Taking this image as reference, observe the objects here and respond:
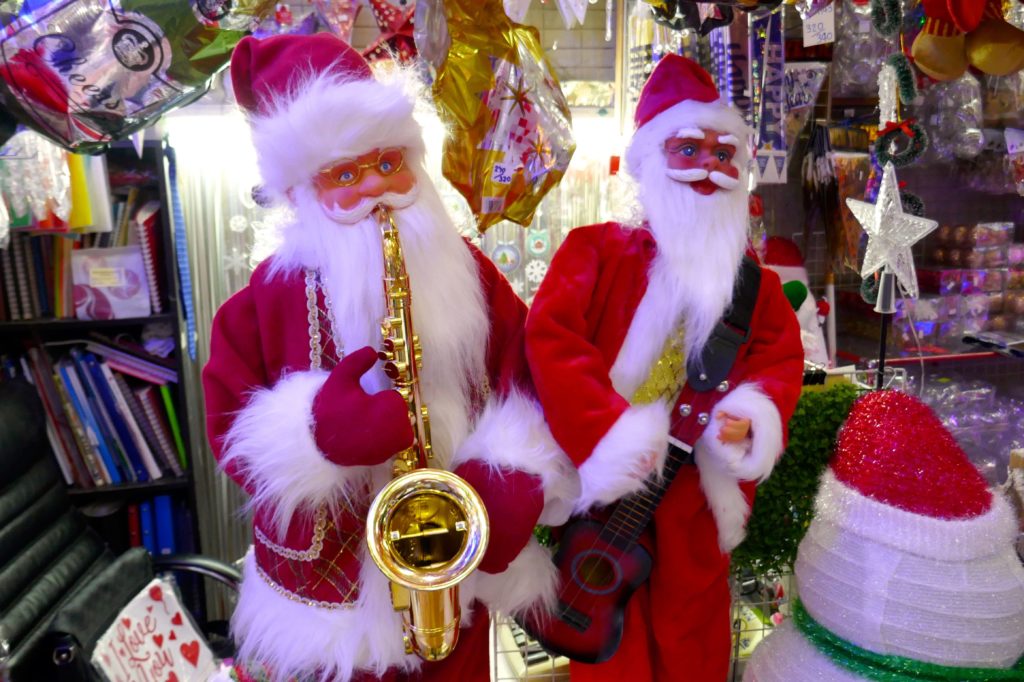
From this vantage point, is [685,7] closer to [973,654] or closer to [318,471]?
[318,471]

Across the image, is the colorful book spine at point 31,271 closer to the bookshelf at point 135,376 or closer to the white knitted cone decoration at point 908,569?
the bookshelf at point 135,376

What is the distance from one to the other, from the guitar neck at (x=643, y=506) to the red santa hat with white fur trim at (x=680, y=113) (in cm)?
Result: 52

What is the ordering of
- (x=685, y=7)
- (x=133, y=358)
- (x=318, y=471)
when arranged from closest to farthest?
(x=318, y=471)
(x=685, y=7)
(x=133, y=358)

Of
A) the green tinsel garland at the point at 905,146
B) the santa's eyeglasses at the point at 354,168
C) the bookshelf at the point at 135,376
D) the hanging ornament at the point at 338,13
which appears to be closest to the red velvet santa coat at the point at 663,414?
the santa's eyeglasses at the point at 354,168

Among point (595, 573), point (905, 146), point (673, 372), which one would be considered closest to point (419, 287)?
point (673, 372)

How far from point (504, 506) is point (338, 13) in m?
1.52

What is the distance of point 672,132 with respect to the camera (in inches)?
51.4

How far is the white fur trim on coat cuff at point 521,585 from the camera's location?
1207mm

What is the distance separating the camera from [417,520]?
104 cm

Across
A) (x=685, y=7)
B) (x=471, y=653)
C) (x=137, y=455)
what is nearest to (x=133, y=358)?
(x=137, y=455)

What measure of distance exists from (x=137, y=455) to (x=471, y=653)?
62.3 inches

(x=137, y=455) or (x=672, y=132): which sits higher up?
(x=672, y=132)

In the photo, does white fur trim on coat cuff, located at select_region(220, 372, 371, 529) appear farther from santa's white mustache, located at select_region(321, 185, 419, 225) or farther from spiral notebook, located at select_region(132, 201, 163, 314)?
spiral notebook, located at select_region(132, 201, 163, 314)

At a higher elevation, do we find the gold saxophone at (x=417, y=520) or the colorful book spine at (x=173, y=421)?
the gold saxophone at (x=417, y=520)
